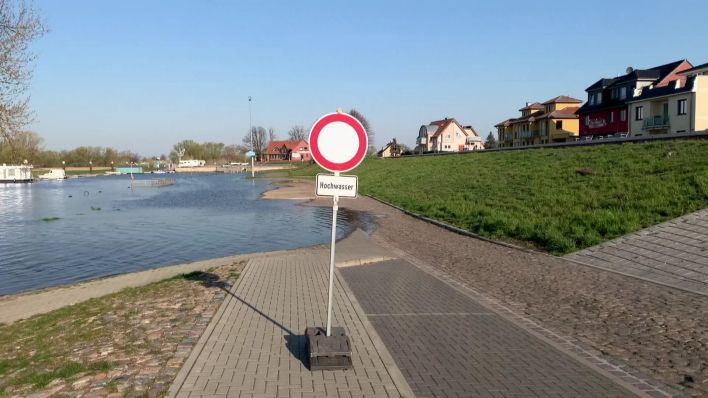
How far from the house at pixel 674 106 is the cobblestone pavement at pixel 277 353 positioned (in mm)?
38550

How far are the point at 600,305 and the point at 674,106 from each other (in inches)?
1556

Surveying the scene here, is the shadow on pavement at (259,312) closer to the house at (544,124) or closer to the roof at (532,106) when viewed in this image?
the house at (544,124)

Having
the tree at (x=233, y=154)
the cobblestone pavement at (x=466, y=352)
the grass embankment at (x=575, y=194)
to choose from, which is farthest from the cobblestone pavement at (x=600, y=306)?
the tree at (x=233, y=154)

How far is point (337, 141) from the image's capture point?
523 centimetres

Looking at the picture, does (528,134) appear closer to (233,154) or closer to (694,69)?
(694,69)

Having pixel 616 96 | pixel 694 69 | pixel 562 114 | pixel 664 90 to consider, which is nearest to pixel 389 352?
pixel 664 90

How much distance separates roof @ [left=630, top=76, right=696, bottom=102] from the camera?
122 feet

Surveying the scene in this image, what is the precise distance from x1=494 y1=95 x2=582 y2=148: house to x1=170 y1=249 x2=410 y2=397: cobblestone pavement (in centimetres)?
5596

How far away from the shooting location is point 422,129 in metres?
106

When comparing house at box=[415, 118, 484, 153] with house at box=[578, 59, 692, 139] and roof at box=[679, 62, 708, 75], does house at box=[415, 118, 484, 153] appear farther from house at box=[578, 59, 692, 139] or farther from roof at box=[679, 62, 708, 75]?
roof at box=[679, 62, 708, 75]

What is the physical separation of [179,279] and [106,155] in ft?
→ 484

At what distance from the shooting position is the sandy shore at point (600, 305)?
17.3 feet

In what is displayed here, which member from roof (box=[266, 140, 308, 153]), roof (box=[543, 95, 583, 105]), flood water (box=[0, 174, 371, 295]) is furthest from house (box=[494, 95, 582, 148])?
roof (box=[266, 140, 308, 153])

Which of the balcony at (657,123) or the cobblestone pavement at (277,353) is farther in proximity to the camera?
the balcony at (657,123)
